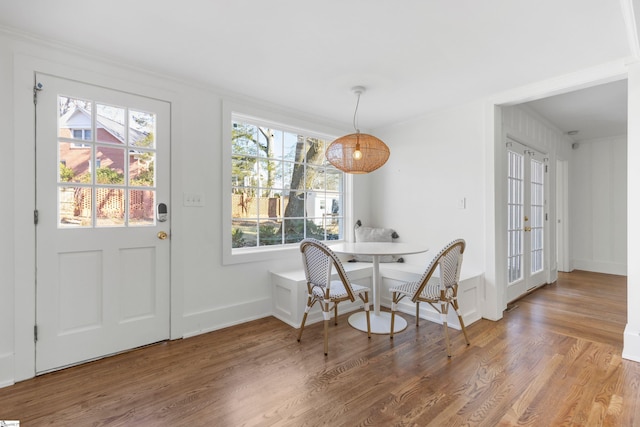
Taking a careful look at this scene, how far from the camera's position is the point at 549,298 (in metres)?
3.80

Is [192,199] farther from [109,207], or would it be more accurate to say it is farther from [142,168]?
[109,207]

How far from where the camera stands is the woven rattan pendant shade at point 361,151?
102 inches

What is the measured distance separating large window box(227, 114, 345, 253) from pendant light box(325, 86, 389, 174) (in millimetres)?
966

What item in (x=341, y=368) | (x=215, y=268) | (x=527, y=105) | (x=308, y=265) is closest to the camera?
(x=341, y=368)

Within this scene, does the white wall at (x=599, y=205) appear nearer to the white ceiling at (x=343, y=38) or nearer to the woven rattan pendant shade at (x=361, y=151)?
the white ceiling at (x=343, y=38)

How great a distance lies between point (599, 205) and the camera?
523cm

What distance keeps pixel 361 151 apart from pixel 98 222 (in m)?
2.08

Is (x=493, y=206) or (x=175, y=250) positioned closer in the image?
(x=175, y=250)

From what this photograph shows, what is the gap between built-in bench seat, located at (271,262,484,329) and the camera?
9.63ft

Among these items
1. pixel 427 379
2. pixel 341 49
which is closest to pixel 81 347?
pixel 427 379

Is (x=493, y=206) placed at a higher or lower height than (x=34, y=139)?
lower

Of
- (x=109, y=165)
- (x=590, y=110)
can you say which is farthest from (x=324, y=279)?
(x=590, y=110)

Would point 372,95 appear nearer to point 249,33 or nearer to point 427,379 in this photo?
point 249,33

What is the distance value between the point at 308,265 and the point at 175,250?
3.72 ft
